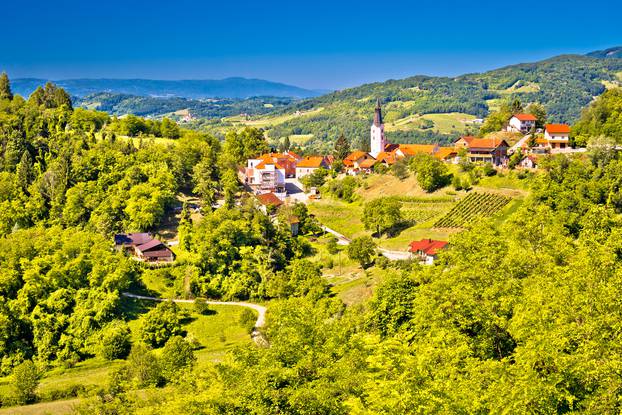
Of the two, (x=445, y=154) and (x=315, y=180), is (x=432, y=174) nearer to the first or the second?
(x=445, y=154)

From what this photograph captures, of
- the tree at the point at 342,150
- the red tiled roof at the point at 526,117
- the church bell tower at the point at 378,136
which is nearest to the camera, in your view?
the red tiled roof at the point at 526,117

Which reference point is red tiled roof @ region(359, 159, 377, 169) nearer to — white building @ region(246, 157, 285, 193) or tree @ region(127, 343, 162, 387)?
white building @ region(246, 157, 285, 193)

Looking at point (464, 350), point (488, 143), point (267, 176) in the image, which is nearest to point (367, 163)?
point (267, 176)

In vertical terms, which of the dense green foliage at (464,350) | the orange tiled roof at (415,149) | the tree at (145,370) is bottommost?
the tree at (145,370)

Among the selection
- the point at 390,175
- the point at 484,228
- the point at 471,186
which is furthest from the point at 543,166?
the point at 484,228

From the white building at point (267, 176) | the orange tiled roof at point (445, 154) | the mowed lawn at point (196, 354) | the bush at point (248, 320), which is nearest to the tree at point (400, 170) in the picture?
the orange tiled roof at point (445, 154)

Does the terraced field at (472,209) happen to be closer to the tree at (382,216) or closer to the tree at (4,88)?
the tree at (382,216)

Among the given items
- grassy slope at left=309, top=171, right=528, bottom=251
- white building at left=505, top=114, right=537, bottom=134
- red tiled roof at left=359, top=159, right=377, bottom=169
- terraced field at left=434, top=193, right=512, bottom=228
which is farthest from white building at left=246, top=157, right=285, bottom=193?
white building at left=505, top=114, right=537, bottom=134
